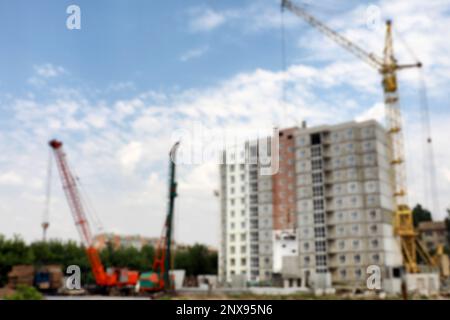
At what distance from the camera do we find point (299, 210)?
102312 mm

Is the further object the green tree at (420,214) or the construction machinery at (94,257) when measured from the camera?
the green tree at (420,214)

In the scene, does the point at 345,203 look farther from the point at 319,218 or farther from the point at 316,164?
the point at 316,164

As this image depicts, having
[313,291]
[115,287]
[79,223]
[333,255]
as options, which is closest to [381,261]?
[333,255]

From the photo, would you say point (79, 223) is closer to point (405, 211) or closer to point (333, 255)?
point (333, 255)

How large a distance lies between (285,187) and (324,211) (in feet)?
36.6

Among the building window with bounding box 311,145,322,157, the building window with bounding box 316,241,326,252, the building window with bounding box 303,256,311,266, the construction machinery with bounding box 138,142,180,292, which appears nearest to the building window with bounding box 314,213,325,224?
the building window with bounding box 316,241,326,252

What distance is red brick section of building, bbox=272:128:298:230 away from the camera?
343ft

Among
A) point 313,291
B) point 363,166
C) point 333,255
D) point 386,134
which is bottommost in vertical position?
point 313,291

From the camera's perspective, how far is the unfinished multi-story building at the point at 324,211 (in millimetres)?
93188

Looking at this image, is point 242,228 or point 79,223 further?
point 242,228

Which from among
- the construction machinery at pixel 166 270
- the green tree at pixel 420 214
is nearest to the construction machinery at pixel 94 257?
the construction machinery at pixel 166 270

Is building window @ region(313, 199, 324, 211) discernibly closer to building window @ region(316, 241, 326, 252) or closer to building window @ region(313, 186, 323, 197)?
building window @ region(313, 186, 323, 197)

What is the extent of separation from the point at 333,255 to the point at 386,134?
2698 centimetres

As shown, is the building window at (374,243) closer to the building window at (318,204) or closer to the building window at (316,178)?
the building window at (318,204)
